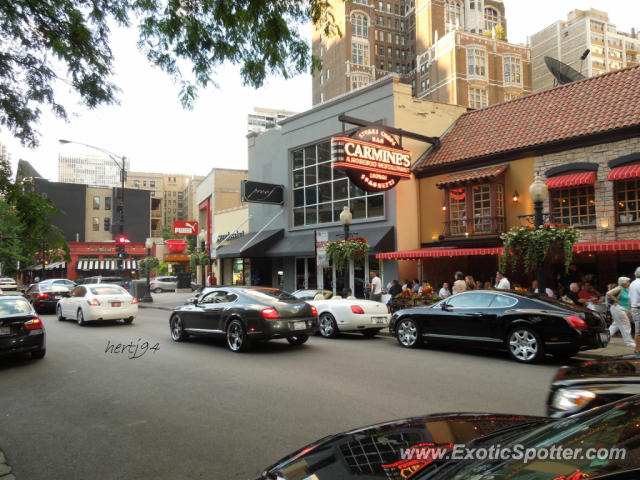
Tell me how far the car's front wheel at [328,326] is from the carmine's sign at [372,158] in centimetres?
568

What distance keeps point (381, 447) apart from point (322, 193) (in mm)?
20897

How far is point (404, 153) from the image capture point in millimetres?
18344

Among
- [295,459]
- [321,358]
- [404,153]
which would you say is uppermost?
[404,153]

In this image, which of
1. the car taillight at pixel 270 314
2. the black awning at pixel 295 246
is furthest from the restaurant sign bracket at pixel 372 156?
the car taillight at pixel 270 314

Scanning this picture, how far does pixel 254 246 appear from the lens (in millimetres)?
24016

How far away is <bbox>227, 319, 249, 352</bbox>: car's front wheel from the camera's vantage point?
31.8 ft

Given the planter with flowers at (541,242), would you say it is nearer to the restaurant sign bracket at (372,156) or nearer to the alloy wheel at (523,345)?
the alloy wheel at (523,345)

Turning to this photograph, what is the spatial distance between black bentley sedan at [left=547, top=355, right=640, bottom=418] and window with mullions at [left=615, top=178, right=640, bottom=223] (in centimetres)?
1195

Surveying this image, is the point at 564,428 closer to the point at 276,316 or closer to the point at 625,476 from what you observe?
the point at 625,476

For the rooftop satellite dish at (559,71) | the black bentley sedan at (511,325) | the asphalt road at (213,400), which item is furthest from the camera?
the rooftop satellite dish at (559,71)

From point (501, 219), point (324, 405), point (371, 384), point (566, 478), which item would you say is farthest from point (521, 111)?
point (566, 478)

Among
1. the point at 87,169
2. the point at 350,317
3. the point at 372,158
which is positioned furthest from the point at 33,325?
the point at 87,169

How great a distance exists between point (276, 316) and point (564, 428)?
26.6 ft

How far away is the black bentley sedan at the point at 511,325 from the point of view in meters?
8.38
